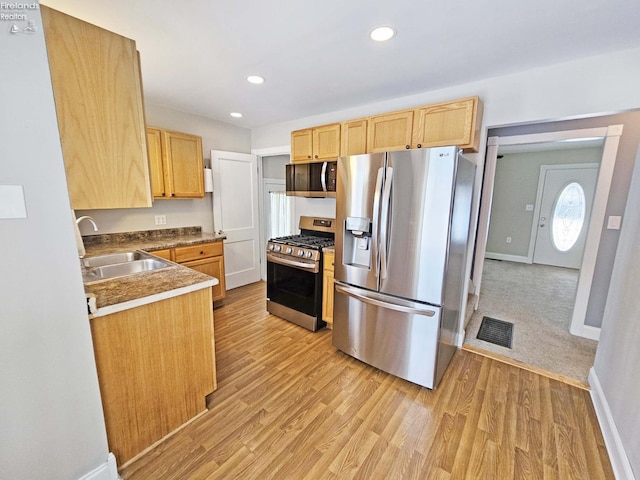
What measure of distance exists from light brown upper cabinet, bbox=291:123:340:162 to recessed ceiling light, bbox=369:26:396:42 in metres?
1.10

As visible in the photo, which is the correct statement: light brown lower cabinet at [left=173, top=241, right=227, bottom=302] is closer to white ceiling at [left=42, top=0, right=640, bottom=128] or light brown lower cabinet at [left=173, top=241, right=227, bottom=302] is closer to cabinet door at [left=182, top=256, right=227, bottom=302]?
cabinet door at [left=182, top=256, right=227, bottom=302]

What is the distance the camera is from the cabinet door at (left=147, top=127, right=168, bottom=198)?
Answer: 285cm

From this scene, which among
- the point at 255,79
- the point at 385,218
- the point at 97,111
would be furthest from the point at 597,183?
the point at 97,111

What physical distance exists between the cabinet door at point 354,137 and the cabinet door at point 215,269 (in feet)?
6.61

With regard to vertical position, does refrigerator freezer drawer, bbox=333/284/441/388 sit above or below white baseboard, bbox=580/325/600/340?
above

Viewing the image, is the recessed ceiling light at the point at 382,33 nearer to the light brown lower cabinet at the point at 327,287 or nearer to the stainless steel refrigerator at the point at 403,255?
the stainless steel refrigerator at the point at 403,255

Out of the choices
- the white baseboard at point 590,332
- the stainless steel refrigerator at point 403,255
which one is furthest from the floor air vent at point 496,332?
the stainless steel refrigerator at point 403,255

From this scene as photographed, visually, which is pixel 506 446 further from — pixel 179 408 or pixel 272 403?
pixel 179 408

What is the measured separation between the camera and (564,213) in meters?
5.23

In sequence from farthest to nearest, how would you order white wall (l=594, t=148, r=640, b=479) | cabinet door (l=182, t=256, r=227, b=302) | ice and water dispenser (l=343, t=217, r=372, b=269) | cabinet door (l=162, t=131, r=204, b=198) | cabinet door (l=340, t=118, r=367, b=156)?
1. cabinet door (l=182, t=256, r=227, b=302)
2. cabinet door (l=162, t=131, r=204, b=198)
3. cabinet door (l=340, t=118, r=367, b=156)
4. ice and water dispenser (l=343, t=217, r=372, b=269)
5. white wall (l=594, t=148, r=640, b=479)

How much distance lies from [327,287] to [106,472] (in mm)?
1956

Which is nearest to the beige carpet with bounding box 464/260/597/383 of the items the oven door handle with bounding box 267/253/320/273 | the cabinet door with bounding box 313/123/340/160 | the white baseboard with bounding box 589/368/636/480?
the white baseboard with bounding box 589/368/636/480

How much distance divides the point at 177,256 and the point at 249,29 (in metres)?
2.28

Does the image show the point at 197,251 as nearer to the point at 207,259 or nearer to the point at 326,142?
the point at 207,259
